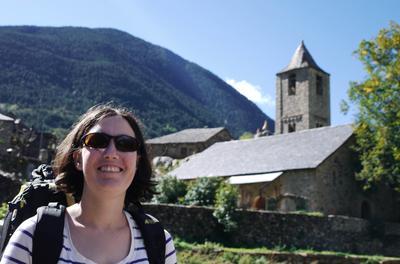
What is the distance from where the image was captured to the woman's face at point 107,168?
101 inches

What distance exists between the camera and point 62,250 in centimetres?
235

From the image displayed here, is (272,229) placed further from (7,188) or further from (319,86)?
(319,86)

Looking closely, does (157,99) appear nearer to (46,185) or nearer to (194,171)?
(194,171)

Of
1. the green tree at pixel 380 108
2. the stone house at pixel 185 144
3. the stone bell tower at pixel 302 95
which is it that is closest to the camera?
the green tree at pixel 380 108

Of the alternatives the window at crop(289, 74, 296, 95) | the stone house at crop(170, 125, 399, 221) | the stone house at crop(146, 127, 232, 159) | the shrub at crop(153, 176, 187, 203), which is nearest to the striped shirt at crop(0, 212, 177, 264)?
the shrub at crop(153, 176, 187, 203)

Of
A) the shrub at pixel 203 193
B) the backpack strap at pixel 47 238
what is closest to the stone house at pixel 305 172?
the shrub at pixel 203 193

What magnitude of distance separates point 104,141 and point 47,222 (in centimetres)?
47

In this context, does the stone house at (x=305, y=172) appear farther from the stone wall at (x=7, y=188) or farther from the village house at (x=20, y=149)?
the stone wall at (x=7, y=188)

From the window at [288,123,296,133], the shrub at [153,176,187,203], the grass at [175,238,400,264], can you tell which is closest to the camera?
the grass at [175,238,400,264]

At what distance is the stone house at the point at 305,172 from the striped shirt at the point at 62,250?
929 inches

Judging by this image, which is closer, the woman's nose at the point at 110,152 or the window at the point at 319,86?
the woman's nose at the point at 110,152

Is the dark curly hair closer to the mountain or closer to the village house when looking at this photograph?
the village house

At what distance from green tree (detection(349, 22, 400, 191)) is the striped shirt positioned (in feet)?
81.8

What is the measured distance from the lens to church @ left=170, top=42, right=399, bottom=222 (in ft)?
93.8
